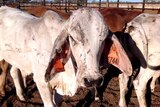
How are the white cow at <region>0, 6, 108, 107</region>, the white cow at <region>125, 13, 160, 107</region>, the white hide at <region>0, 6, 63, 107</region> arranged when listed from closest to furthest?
the white cow at <region>0, 6, 108, 107</region>
the white hide at <region>0, 6, 63, 107</region>
the white cow at <region>125, 13, 160, 107</region>

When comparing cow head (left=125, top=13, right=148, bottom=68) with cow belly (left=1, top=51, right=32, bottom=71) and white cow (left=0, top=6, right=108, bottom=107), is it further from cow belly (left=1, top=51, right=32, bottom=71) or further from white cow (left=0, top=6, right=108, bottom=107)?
cow belly (left=1, top=51, right=32, bottom=71)

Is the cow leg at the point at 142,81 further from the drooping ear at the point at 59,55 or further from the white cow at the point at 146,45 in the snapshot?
the drooping ear at the point at 59,55

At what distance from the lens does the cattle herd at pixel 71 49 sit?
2551 mm

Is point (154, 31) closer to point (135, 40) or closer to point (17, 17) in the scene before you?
point (135, 40)

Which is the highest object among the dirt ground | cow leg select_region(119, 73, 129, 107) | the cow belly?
the cow belly

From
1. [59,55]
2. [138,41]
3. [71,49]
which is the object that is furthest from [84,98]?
[71,49]

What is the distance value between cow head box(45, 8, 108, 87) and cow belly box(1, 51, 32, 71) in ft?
3.64

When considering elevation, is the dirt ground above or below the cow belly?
below

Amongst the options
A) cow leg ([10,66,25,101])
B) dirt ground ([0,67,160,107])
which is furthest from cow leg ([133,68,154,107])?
cow leg ([10,66,25,101])

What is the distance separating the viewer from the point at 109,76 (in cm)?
693

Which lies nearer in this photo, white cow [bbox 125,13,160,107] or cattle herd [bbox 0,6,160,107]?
cattle herd [bbox 0,6,160,107]

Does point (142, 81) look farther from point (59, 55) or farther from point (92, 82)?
point (92, 82)

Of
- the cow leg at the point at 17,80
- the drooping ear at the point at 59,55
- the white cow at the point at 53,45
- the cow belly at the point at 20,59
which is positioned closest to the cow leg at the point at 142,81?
the white cow at the point at 53,45

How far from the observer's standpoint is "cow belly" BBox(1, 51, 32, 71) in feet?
12.4
